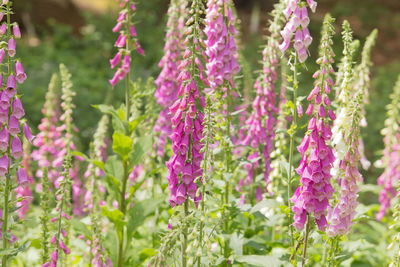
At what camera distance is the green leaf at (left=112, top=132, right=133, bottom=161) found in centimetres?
400

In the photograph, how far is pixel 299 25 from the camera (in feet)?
10.8

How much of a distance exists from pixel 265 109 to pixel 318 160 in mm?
1510

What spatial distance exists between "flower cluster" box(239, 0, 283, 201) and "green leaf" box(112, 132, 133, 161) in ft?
3.26

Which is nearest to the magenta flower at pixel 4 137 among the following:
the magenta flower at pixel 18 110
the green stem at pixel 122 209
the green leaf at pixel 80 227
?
the magenta flower at pixel 18 110

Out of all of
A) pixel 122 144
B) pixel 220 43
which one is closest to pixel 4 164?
pixel 122 144

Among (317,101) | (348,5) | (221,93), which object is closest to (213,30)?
(221,93)

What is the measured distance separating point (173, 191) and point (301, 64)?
1150 millimetres

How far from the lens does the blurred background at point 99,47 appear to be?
1020 cm

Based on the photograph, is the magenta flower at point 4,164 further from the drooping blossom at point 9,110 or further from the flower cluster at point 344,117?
the flower cluster at point 344,117

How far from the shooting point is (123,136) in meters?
4.01

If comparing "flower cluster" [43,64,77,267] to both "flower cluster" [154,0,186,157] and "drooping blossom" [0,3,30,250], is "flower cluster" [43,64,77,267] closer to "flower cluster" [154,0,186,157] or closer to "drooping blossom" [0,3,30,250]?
"drooping blossom" [0,3,30,250]

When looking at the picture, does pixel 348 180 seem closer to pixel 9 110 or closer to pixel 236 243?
pixel 236 243

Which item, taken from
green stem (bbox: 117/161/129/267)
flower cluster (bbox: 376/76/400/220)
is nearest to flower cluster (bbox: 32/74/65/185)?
green stem (bbox: 117/161/129/267)

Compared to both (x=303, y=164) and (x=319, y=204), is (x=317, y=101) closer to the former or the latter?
(x=303, y=164)
